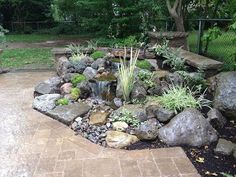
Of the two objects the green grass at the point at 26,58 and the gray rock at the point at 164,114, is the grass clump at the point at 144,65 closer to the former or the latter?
the gray rock at the point at 164,114

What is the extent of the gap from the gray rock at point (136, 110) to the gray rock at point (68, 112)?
1.59 feet

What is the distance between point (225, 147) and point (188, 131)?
407 mm

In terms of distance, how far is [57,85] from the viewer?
5.36 metres

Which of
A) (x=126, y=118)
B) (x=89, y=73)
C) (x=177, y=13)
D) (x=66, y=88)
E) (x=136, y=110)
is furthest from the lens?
(x=177, y=13)

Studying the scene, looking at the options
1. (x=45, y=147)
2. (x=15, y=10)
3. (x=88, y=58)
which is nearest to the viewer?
(x=45, y=147)

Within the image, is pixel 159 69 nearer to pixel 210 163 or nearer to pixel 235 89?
pixel 235 89

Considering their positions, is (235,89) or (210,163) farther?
(235,89)

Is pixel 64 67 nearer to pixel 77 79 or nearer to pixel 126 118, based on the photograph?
pixel 77 79

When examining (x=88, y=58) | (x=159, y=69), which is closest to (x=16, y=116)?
(x=88, y=58)

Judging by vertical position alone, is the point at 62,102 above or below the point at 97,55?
below

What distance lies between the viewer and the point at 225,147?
3.28 metres

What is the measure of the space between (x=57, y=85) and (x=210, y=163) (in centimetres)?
307

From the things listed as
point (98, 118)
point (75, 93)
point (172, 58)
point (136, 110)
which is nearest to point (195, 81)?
point (172, 58)

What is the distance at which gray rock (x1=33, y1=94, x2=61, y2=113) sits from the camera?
4.51m
